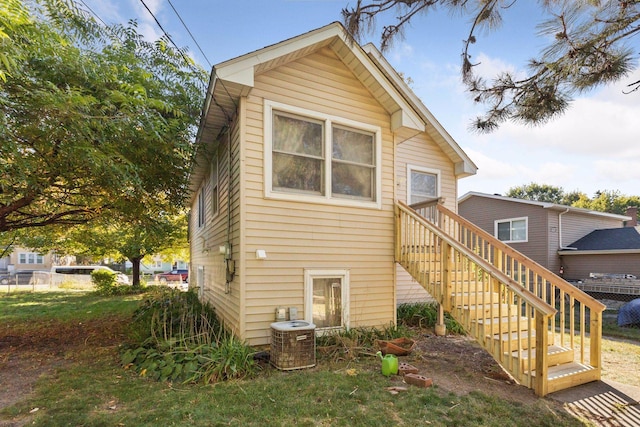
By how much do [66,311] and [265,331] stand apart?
8.88 meters

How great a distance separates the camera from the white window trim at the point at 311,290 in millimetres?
5645

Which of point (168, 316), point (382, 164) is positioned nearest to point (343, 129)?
point (382, 164)

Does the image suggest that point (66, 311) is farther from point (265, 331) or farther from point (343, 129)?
point (343, 129)

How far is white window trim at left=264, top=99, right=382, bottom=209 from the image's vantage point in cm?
546

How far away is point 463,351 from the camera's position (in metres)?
5.83

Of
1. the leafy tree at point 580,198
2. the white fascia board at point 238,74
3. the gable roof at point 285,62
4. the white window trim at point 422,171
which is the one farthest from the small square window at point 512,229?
the leafy tree at point 580,198

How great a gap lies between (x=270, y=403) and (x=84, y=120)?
4.50 metres

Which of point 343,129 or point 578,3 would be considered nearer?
point 578,3

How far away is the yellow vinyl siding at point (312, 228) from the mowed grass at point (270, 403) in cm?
128

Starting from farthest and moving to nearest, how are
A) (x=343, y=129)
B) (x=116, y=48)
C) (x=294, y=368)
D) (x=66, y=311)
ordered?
1. (x=66, y=311)
2. (x=116, y=48)
3. (x=343, y=129)
4. (x=294, y=368)

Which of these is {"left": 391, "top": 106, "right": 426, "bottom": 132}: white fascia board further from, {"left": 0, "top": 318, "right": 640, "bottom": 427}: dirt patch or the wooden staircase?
{"left": 0, "top": 318, "right": 640, "bottom": 427}: dirt patch

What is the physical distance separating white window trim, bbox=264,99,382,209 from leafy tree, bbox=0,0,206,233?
1.80 metres

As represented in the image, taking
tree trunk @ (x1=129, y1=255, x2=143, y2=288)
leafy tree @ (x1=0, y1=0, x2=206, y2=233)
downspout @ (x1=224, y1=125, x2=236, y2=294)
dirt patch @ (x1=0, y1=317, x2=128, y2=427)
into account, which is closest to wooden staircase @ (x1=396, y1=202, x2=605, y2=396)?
downspout @ (x1=224, y1=125, x2=236, y2=294)

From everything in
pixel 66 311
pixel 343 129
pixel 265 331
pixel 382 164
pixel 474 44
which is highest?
pixel 474 44
